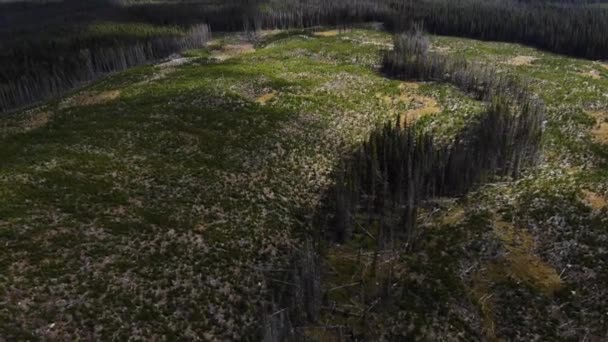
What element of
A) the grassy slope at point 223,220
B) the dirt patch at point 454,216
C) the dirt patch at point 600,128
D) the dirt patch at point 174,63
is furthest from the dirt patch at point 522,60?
the dirt patch at point 174,63

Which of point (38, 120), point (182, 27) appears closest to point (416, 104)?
point (38, 120)

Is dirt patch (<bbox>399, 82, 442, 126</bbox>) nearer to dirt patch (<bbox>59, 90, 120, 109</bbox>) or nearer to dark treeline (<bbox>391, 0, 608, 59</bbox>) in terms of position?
dirt patch (<bbox>59, 90, 120, 109</bbox>)

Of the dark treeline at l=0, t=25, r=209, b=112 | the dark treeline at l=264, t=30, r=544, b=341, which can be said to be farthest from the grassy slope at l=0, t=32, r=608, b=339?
the dark treeline at l=0, t=25, r=209, b=112

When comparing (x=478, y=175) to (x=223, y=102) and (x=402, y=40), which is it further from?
(x=402, y=40)

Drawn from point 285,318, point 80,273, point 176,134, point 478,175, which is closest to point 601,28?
point 478,175

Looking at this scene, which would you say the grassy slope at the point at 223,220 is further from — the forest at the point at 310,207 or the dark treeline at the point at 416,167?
the dark treeline at the point at 416,167

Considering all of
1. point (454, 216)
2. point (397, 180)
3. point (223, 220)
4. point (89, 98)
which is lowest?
point (454, 216)

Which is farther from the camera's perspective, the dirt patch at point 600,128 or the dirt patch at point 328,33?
the dirt patch at point 328,33

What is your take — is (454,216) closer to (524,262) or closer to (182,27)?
(524,262)
